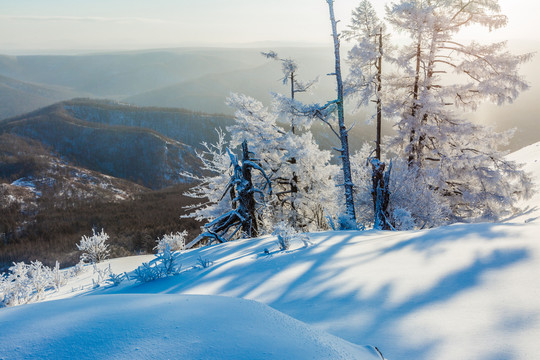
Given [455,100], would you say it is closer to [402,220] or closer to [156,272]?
[402,220]

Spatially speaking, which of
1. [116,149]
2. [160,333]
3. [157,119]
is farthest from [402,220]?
[157,119]

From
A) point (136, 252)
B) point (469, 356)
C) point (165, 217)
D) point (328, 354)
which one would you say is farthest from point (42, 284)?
point (165, 217)

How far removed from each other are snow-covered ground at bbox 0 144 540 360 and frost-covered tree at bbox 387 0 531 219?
29.3 ft

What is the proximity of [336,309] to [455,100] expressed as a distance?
1244 centimetres

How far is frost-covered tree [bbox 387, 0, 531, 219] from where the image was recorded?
10.4 m

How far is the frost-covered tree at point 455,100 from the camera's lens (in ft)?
34.0

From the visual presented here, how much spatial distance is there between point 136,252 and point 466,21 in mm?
23667

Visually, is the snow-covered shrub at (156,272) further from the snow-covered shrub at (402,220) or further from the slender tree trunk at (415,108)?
the slender tree trunk at (415,108)

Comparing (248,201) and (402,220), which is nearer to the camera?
(402,220)

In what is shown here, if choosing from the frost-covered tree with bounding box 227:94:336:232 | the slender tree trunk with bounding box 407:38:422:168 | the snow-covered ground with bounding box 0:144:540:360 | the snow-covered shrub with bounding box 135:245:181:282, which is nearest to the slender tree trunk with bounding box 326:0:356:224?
the slender tree trunk with bounding box 407:38:422:168

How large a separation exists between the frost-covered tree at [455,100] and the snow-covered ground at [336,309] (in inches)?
352

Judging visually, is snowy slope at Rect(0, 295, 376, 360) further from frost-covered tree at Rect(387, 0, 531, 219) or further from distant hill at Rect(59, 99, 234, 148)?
distant hill at Rect(59, 99, 234, 148)

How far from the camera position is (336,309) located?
7.91ft

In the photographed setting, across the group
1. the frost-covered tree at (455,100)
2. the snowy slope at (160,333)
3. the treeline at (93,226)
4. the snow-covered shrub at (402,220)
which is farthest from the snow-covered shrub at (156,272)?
the treeline at (93,226)
